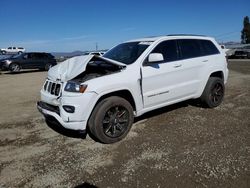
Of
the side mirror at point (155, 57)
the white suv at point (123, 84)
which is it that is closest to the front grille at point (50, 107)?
the white suv at point (123, 84)

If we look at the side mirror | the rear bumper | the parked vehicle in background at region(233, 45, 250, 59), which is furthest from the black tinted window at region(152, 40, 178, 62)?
the parked vehicle in background at region(233, 45, 250, 59)

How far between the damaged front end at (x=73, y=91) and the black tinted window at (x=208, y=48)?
2.60 metres

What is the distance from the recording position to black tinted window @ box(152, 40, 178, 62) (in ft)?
18.3

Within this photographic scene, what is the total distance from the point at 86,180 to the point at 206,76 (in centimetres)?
413

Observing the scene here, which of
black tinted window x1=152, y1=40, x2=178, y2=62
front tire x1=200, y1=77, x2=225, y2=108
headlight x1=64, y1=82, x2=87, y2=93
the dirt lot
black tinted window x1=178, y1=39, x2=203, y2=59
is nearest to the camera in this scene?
the dirt lot

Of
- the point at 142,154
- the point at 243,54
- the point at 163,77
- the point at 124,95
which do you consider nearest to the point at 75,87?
the point at 124,95

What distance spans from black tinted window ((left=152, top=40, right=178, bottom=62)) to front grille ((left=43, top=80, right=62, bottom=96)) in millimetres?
2045

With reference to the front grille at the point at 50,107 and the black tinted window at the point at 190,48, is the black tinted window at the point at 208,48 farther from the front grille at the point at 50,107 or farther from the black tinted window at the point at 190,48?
the front grille at the point at 50,107

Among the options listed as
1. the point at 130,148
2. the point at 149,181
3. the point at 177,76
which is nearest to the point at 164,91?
the point at 177,76

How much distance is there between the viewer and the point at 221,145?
14.7ft

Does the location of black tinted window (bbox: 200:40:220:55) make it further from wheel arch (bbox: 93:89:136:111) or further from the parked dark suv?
the parked dark suv

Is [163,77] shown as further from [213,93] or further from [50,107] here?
[50,107]

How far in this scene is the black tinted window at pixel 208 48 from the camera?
6562 millimetres

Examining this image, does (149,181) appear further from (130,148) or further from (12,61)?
(12,61)
